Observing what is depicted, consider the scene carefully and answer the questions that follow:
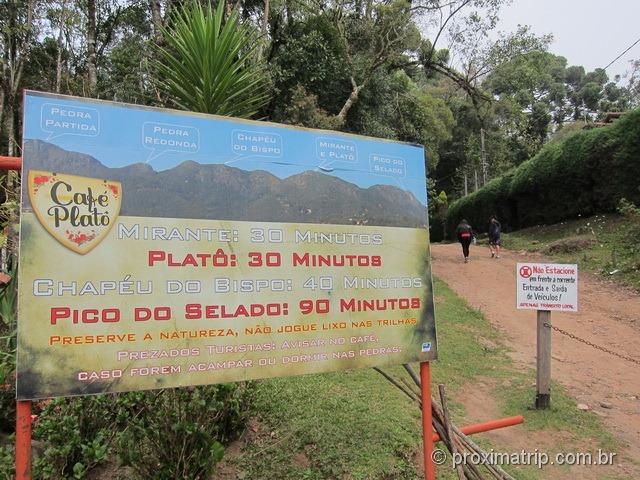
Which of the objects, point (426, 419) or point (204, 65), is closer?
point (426, 419)

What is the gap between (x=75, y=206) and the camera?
6.53 ft

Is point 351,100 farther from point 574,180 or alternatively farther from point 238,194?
point 238,194

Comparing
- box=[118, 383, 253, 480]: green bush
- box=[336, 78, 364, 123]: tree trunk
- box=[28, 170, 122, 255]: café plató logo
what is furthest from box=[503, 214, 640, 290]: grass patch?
box=[28, 170, 122, 255]: café plató logo

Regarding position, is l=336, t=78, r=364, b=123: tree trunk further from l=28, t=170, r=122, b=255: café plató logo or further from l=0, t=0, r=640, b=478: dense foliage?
l=28, t=170, r=122, b=255: café plató logo

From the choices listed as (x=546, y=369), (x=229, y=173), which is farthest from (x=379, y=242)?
(x=546, y=369)

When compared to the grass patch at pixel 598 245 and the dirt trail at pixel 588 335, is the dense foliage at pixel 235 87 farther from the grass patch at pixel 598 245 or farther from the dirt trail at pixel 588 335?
the dirt trail at pixel 588 335

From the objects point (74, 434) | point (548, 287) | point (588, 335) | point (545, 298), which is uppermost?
point (548, 287)

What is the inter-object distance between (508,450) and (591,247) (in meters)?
10.9

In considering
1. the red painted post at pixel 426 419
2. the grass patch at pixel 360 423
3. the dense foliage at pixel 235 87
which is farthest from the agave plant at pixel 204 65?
the grass patch at pixel 360 423

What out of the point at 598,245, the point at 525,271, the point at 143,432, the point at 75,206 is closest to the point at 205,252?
the point at 75,206

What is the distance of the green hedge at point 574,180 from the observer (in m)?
13.5

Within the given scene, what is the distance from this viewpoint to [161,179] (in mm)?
2148

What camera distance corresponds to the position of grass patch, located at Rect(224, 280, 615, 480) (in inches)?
128

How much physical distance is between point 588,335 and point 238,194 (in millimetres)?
7035
